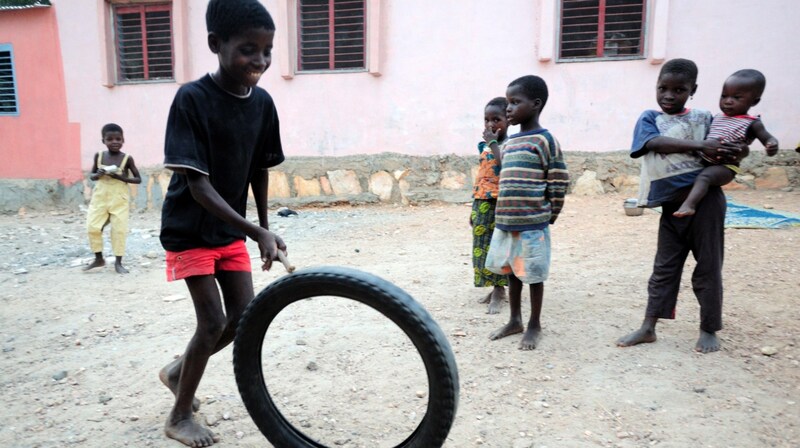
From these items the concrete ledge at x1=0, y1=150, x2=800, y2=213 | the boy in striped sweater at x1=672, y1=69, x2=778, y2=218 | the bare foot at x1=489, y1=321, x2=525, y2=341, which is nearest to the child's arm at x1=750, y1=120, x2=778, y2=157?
the boy in striped sweater at x1=672, y1=69, x2=778, y2=218

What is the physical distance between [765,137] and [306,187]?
7351mm

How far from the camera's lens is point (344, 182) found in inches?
360

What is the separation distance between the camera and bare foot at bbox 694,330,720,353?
3.04m

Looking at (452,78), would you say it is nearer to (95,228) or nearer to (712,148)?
(95,228)

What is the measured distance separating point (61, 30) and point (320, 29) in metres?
4.77

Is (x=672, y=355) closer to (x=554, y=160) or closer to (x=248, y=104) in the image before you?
(x=554, y=160)

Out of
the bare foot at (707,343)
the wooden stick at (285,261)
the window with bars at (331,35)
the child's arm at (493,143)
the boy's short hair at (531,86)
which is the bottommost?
the bare foot at (707,343)

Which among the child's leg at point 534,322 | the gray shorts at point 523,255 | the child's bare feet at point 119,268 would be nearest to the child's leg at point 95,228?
the child's bare feet at point 119,268

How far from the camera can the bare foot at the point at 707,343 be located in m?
3.04

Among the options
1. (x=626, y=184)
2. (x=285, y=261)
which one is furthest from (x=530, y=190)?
(x=626, y=184)

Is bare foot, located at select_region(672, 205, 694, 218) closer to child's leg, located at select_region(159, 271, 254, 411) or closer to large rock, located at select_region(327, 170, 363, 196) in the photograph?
child's leg, located at select_region(159, 271, 254, 411)

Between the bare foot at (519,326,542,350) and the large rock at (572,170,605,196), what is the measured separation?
18.4ft

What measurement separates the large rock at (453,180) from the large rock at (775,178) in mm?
4411

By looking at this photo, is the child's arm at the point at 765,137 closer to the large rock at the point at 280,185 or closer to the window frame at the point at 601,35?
the window frame at the point at 601,35
